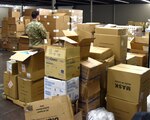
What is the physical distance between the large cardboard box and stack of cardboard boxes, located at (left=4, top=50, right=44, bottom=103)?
858mm

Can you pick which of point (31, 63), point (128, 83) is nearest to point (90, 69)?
point (128, 83)

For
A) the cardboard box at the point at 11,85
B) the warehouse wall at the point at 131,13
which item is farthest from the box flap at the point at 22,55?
the warehouse wall at the point at 131,13

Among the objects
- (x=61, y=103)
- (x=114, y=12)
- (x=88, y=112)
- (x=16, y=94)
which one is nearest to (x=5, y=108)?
(x=16, y=94)

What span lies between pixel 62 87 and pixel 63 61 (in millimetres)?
286

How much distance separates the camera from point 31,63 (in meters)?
3.65

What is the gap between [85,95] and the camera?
295 centimetres

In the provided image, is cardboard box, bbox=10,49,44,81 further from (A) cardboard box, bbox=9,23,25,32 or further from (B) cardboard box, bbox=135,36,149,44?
(A) cardboard box, bbox=9,23,25,32

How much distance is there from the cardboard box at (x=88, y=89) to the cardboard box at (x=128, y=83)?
180 mm

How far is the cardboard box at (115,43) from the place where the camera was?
3.48 meters

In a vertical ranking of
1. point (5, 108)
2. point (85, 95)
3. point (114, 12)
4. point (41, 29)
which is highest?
point (114, 12)

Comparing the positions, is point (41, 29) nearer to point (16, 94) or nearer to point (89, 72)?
point (16, 94)

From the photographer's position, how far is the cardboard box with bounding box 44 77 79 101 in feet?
8.81

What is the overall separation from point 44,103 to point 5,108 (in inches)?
65.1

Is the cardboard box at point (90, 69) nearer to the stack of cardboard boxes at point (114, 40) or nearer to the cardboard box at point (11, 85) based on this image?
the stack of cardboard boxes at point (114, 40)
